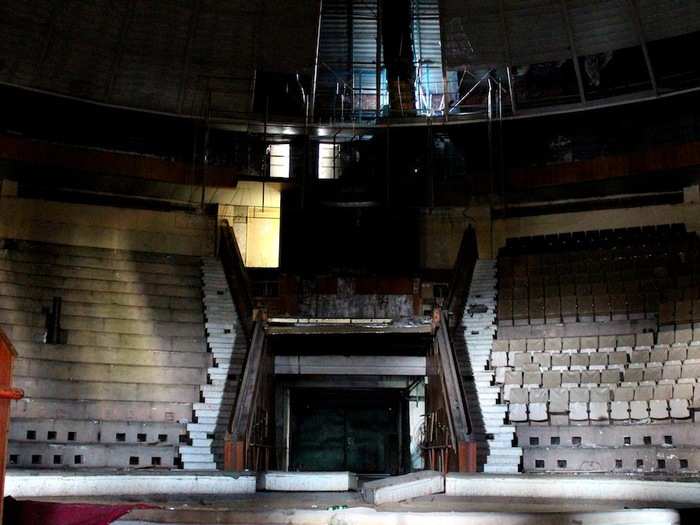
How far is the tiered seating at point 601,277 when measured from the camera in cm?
1633

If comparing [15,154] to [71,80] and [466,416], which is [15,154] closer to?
[71,80]

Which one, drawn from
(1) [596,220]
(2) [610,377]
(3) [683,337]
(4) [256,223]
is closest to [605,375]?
(2) [610,377]

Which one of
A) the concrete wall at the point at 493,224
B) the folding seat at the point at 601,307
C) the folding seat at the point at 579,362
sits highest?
the concrete wall at the point at 493,224

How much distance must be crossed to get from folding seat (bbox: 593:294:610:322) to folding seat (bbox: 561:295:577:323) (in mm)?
378

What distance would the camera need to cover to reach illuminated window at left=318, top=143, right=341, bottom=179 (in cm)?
2159

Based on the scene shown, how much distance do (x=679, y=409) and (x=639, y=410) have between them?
59 centimetres

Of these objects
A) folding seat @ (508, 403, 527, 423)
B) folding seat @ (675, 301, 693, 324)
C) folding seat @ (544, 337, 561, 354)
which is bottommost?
folding seat @ (508, 403, 527, 423)

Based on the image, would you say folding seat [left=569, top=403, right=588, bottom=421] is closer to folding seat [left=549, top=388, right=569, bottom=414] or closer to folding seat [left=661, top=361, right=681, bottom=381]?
folding seat [left=549, top=388, right=569, bottom=414]

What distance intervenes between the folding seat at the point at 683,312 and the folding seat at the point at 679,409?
2.55m

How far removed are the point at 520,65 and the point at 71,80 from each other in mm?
9496

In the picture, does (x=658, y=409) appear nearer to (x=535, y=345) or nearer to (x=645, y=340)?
(x=645, y=340)

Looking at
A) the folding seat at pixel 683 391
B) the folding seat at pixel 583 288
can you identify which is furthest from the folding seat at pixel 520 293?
the folding seat at pixel 683 391

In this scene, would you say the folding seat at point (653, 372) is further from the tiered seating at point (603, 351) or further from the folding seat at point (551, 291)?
the folding seat at point (551, 291)

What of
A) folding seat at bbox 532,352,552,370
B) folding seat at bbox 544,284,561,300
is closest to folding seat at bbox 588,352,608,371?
folding seat at bbox 532,352,552,370
